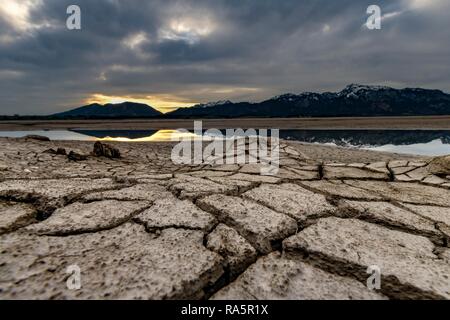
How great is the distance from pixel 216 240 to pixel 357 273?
0.52 meters

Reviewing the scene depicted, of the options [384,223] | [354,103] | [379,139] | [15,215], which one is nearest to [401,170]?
[384,223]

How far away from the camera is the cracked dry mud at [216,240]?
85 cm

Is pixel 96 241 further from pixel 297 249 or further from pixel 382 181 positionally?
pixel 382 181

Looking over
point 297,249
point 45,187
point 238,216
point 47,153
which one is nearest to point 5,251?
point 45,187

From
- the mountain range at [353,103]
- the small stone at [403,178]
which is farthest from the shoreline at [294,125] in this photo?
the mountain range at [353,103]

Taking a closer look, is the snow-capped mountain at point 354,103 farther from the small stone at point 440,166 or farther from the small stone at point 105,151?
the small stone at point 440,166

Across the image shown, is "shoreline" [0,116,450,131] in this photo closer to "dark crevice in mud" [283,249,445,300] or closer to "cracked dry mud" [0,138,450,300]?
"cracked dry mud" [0,138,450,300]

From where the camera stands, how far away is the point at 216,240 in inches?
44.6

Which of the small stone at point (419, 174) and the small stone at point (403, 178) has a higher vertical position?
the small stone at point (419, 174)

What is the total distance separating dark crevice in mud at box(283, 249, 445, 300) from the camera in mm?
851

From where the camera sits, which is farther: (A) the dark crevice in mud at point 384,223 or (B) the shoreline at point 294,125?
(B) the shoreline at point 294,125

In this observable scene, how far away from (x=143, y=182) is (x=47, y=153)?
336 cm

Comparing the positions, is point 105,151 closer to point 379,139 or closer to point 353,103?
point 379,139

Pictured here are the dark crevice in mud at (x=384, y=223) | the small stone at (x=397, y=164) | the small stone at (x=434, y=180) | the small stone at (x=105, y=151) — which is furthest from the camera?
the small stone at (x=105, y=151)
